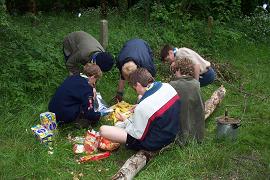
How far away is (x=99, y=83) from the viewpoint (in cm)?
802

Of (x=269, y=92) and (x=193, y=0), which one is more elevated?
(x=193, y=0)

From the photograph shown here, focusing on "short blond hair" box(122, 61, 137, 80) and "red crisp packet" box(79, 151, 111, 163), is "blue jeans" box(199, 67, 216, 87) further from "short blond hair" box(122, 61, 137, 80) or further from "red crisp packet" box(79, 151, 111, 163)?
"red crisp packet" box(79, 151, 111, 163)

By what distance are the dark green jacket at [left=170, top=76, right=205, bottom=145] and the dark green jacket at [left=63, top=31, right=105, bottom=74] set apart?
6.01ft

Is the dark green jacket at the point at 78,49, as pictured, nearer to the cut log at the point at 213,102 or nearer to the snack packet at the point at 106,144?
the snack packet at the point at 106,144

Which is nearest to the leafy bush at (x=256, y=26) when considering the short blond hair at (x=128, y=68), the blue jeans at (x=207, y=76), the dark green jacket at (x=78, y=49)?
A: the blue jeans at (x=207, y=76)

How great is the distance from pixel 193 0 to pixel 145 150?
327 inches

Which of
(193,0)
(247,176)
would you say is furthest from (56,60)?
(193,0)

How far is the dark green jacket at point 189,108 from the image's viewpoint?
5.57 meters

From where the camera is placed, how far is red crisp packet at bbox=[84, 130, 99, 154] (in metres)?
5.54

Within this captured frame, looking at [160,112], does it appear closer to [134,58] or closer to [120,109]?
[134,58]

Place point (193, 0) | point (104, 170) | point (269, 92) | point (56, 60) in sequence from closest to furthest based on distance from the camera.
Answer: point (104, 170) → point (56, 60) → point (269, 92) → point (193, 0)

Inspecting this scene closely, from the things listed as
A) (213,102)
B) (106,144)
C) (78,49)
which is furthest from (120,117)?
(213,102)

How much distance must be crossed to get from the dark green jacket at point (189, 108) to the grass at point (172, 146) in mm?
205

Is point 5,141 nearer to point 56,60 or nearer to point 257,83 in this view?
point 56,60
